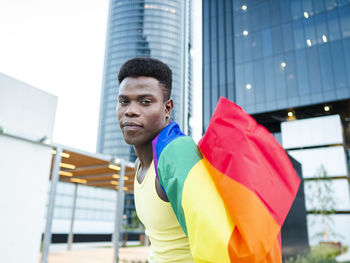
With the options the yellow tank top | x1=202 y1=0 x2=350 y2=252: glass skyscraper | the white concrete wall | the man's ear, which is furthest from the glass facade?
the yellow tank top

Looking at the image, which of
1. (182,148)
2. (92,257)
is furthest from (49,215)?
(182,148)

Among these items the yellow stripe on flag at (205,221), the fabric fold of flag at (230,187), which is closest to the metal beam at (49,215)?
the fabric fold of flag at (230,187)

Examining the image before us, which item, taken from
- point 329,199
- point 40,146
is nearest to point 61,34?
point 40,146

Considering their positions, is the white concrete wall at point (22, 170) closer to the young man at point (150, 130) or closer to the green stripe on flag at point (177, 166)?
the young man at point (150, 130)

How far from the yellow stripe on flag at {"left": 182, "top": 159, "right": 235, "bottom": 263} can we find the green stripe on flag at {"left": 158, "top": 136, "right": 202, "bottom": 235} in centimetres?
3

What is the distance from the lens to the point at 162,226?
137cm

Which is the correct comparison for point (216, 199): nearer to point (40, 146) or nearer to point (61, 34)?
point (40, 146)

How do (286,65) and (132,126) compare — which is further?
(286,65)

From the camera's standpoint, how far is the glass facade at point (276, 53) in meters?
22.2

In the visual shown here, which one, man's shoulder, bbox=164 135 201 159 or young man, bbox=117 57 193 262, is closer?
man's shoulder, bbox=164 135 201 159

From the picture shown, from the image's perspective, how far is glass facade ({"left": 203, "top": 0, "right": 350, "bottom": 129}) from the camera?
2220 centimetres

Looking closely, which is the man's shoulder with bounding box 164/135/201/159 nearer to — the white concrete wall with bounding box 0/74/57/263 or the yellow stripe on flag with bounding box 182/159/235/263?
the yellow stripe on flag with bounding box 182/159/235/263

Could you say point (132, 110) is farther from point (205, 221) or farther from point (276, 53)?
point (276, 53)

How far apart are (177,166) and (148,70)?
0.64 meters
